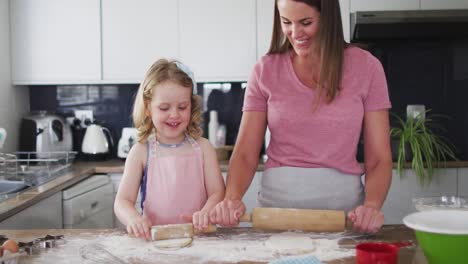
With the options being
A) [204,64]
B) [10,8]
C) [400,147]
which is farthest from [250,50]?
[10,8]

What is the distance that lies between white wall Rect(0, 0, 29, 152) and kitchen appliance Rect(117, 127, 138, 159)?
562 millimetres

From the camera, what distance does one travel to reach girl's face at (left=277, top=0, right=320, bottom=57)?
1283mm

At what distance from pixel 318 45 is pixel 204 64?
1.57 metres

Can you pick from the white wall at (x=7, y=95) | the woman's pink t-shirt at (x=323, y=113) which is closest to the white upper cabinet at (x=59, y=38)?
the white wall at (x=7, y=95)

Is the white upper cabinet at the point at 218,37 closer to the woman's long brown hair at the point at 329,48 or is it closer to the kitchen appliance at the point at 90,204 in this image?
the kitchen appliance at the point at 90,204

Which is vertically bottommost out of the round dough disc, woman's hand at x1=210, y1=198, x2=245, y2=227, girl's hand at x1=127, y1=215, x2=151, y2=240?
the round dough disc

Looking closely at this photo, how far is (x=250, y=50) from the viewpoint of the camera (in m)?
2.86

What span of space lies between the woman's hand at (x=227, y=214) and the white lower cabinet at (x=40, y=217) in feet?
2.83

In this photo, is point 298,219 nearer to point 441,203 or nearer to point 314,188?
point 314,188

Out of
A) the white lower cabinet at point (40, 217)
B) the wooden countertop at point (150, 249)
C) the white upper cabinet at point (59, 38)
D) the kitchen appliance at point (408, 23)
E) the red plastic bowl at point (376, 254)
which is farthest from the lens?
the white upper cabinet at point (59, 38)

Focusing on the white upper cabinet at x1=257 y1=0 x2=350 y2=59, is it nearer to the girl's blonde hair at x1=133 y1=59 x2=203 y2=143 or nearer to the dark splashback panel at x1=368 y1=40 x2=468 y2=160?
the dark splashback panel at x1=368 y1=40 x2=468 y2=160

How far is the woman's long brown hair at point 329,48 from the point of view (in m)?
1.31

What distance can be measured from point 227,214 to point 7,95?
2083mm

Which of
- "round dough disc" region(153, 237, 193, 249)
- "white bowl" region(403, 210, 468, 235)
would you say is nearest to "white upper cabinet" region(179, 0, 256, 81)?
"round dough disc" region(153, 237, 193, 249)
